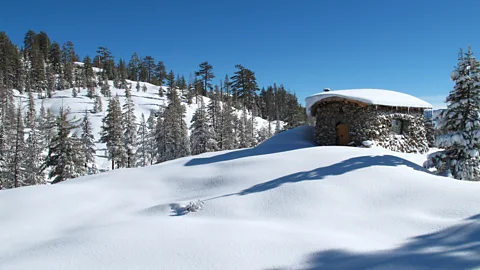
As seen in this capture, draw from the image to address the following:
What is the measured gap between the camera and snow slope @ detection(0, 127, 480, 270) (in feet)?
17.0

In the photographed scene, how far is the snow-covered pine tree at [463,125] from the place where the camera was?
11.2m

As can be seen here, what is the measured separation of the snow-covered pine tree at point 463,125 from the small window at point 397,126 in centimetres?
512

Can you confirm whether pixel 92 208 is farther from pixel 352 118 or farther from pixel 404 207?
pixel 352 118

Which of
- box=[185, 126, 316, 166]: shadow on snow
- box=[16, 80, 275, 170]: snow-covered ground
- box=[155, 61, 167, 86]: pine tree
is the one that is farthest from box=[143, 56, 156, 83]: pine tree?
box=[185, 126, 316, 166]: shadow on snow

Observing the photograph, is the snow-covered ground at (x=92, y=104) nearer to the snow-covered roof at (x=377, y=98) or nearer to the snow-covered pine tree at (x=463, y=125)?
the snow-covered roof at (x=377, y=98)

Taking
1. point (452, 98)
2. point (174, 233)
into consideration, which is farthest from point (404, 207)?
point (452, 98)

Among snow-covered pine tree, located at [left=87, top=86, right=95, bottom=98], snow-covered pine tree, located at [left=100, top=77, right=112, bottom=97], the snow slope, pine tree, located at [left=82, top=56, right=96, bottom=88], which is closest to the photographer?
the snow slope

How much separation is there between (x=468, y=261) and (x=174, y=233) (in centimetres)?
516

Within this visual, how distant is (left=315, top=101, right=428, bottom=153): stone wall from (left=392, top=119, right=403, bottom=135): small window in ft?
0.59

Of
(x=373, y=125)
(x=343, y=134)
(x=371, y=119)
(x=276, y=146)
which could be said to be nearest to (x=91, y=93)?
(x=276, y=146)

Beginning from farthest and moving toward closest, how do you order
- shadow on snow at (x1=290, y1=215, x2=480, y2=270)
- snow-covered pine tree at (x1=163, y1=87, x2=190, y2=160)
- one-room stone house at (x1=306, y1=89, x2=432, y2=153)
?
snow-covered pine tree at (x1=163, y1=87, x2=190, y2=160) < one-room stone house at (x1=306, y1=89, x2=432, y2=153) < shadow on snow at (x1=290, y1=215, x2=480, y2=270)

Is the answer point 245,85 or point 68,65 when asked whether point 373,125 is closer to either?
point 245,85

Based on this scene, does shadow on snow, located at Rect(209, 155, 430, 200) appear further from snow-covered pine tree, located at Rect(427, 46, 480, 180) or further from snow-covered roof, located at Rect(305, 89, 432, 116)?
snow-covered roof, located at Rect(305, 89, 432, 116)

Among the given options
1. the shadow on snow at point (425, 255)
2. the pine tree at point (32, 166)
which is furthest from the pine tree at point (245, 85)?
the shadow on snow at point (425, 255)
